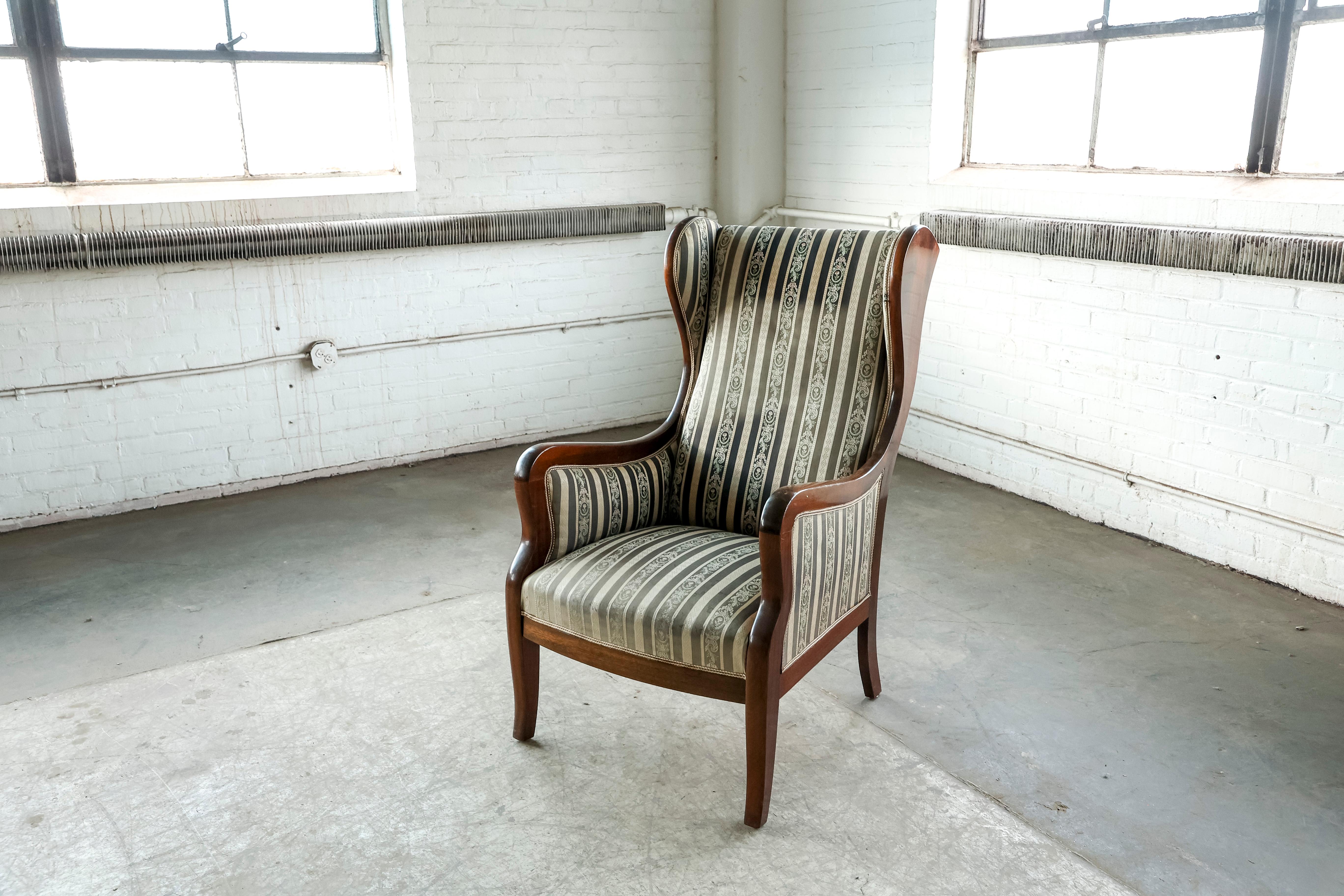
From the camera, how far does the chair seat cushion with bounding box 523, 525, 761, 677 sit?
6.29ft

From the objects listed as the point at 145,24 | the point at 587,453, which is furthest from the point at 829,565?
the point at 145,24

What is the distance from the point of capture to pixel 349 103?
4.13 m

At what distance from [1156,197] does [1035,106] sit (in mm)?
697

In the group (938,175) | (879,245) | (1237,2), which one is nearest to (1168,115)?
(1237,2)

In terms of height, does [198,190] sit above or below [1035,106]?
below

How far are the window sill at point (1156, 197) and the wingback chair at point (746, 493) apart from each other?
4.23ft

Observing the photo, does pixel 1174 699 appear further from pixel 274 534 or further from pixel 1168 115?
pixel 274 534

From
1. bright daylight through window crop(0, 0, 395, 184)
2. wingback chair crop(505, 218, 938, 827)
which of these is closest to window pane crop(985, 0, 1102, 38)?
wingback chair crop(505, 218, 938, 827)

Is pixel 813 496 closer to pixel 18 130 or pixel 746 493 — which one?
pixel 746 493

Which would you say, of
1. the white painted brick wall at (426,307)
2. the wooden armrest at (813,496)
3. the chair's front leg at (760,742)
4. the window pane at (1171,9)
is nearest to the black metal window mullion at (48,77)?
the white painted brick wall at (426,307)

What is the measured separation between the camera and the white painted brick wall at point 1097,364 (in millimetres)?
2943

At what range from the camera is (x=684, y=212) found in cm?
472

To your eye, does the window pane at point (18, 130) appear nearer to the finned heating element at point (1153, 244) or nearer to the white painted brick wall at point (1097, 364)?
the white painted brick wall at point (1097, 364)

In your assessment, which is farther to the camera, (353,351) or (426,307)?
(426,307)
